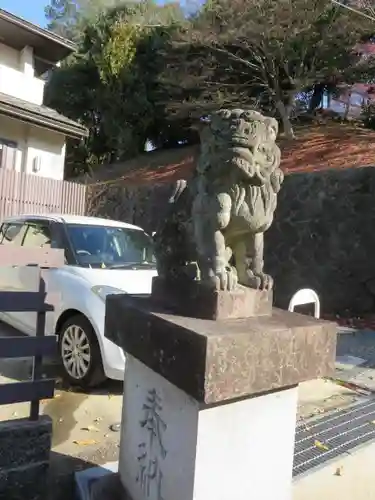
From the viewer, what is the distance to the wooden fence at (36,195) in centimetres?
1077

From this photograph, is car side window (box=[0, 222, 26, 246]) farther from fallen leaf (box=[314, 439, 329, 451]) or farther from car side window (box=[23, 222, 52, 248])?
fallen leaf (box=[314, 439, 329, 451])

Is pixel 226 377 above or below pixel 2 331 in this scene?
above

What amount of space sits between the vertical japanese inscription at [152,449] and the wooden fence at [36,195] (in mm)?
9763

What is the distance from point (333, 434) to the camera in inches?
130

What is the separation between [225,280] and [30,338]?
1.46m

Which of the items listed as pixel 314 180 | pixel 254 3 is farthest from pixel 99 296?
pixel 254 3

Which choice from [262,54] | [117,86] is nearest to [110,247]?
[262,54]

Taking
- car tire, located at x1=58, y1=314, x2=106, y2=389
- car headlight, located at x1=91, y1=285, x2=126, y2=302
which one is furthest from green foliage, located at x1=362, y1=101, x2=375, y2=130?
car tire, located at x1=58, y1=314, x2=106, y2=389

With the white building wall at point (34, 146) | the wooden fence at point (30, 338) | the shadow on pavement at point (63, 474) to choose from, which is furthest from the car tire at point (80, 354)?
the white building wall at point (34, 146)

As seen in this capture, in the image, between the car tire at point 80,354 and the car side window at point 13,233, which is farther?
the car side window at point 13,233

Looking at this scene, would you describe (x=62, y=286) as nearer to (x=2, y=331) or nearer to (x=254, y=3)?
(x=2, y=331)

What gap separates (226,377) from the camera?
5.35 feet

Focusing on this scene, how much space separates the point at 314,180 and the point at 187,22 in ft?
31.0

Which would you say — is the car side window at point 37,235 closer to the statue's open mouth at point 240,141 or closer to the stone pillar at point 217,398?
the stone pillar at point 217,398
